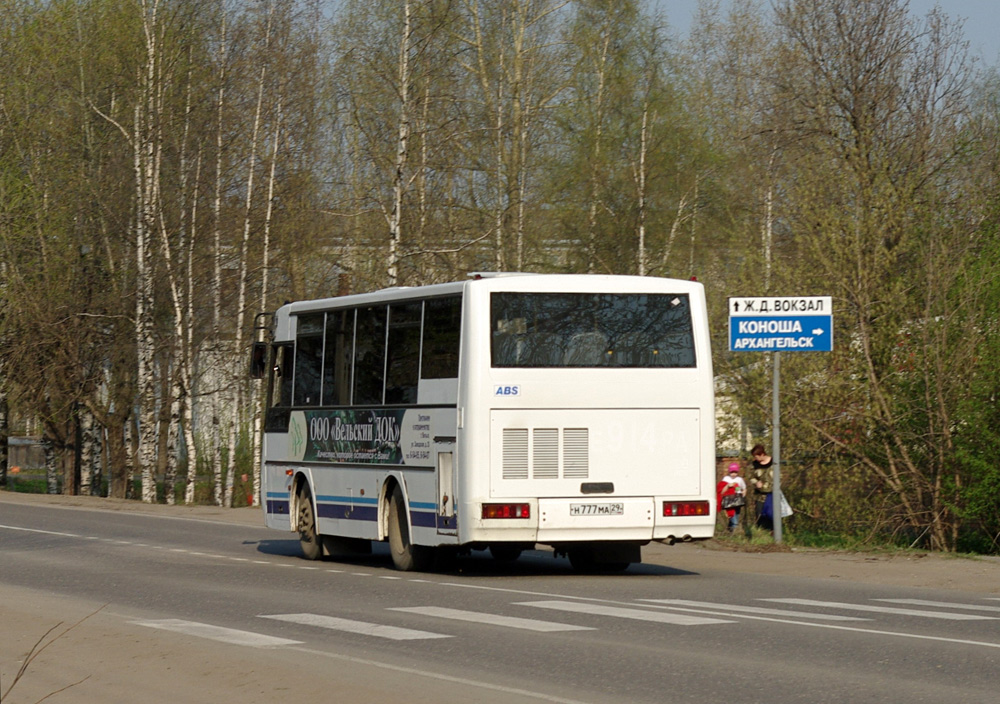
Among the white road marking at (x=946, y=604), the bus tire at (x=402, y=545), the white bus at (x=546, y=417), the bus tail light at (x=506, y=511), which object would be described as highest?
the white bus at (x=546, y=417)

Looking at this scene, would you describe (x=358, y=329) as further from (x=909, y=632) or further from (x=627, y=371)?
(x=909, y=632)

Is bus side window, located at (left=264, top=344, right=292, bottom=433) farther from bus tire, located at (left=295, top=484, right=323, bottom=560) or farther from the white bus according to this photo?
the white bus

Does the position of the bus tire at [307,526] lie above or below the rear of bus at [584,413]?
below

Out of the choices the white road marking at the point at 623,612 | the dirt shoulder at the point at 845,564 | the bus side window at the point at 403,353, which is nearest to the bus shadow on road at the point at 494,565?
the dirt shoulder at the point at 845,564

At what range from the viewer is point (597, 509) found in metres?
18.0

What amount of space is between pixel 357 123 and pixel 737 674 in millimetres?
30402

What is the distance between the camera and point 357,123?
3950cm

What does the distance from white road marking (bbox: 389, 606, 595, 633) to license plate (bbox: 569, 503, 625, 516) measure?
330 cm

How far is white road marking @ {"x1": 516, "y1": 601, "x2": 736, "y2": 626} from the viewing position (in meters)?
13.6

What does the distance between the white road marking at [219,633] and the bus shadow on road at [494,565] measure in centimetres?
625

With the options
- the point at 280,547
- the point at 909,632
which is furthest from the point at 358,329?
the point at 909,632

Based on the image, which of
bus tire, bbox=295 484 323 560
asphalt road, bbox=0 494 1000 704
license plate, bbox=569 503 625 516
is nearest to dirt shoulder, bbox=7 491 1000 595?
asphalt road, bbox=0 494 1000 704

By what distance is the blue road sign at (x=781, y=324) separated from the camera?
21.8m

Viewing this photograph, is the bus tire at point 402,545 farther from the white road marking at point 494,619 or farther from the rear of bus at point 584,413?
the white road marking at point 494,619
